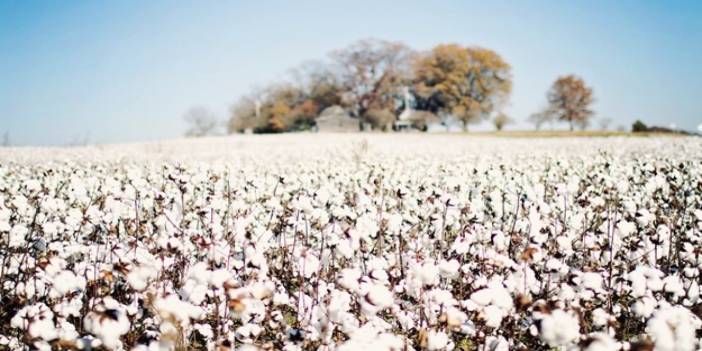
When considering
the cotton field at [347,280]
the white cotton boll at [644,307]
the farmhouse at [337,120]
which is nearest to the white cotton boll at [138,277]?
the cotton field at [347,280]

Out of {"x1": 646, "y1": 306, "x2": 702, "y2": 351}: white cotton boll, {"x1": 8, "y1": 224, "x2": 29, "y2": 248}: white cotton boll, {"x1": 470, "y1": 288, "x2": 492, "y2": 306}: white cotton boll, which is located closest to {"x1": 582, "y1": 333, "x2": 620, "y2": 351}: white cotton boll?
{"x1": 646, "y1": 306, "x2": 702, "y2": 351}: white cotton boll

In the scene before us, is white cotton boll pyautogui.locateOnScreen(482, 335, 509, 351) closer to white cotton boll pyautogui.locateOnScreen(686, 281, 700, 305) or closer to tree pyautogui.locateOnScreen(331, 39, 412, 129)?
white cotton boll pyautogui.locateOnScreen(686, 281, 700, 305)

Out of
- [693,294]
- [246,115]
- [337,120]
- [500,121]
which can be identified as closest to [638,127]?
[500,121]

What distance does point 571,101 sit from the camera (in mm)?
99438

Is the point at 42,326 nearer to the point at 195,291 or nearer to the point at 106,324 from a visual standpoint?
the point at 106,324

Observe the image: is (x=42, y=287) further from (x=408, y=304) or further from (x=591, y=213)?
(x=591, y=213)

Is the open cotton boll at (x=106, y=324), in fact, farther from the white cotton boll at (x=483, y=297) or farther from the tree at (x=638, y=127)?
the tree at (x=638, y=127)

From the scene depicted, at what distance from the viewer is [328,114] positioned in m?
86.4

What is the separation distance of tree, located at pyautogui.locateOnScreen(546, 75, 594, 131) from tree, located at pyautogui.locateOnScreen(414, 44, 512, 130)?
51.2 ft

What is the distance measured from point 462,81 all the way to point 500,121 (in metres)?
9.02

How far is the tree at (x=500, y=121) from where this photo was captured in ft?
284

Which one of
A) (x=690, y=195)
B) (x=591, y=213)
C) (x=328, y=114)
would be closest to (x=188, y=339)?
(x=591, y=213)

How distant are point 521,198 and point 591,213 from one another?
38.6 inches

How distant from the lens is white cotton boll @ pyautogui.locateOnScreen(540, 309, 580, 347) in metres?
2.30
